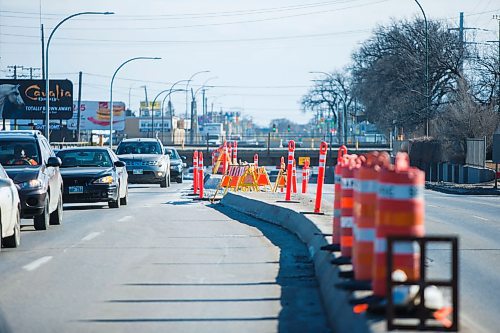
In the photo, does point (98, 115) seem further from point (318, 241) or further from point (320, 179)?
point (318, 241)

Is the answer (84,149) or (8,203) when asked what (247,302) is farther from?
(84,149)

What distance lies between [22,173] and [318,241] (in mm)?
6314

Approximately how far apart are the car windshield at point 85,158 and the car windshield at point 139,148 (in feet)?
42.3

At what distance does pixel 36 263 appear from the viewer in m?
13.0

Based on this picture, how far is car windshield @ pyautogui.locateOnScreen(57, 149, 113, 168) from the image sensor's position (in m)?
24.7

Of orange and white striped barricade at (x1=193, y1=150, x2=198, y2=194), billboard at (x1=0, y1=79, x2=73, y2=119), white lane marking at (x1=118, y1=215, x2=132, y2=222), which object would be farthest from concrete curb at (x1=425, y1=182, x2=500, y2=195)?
billboard at (x1=0, y1=79, x2=73, y2=119)

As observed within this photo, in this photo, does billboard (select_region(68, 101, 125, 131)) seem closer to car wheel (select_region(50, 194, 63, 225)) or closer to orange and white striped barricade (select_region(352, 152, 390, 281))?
car wheel (select_region(50, 194, 63, 225))

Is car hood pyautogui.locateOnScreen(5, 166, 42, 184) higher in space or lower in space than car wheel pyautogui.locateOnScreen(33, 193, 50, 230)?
higher

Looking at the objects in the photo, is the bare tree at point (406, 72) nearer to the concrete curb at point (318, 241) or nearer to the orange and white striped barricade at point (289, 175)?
the orange and white striped barricade at point (289, 175)

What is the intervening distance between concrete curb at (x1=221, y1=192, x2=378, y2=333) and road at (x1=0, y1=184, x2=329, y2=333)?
0.61 feet

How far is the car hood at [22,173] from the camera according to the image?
55.6ft

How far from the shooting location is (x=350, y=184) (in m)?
10.7

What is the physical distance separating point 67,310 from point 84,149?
1565cm

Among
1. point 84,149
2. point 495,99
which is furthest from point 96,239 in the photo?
point 495,99
